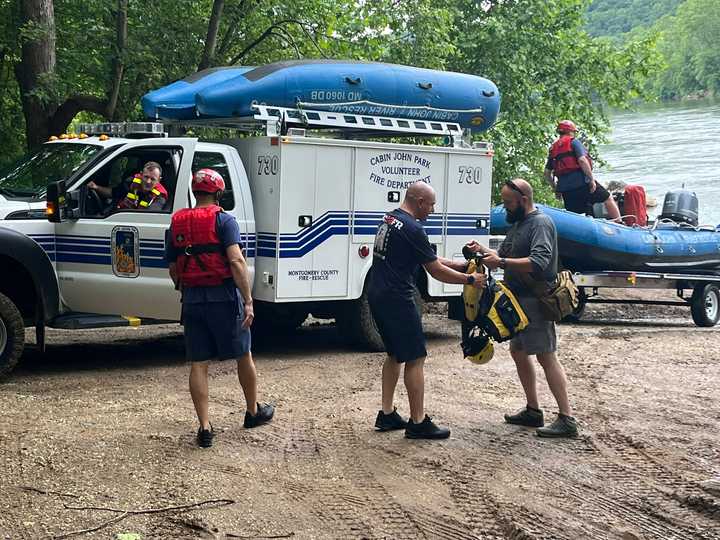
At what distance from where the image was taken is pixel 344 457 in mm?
6570

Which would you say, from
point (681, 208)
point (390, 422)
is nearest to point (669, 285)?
point (681, 208)

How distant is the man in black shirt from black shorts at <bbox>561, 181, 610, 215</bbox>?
6.97 metres

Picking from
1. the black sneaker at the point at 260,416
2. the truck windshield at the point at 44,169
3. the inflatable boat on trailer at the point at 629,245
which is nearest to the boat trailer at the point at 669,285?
the inflatable boat on trailer at the point at 629,245

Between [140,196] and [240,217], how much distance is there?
0.91m

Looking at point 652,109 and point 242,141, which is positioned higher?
point 652,109

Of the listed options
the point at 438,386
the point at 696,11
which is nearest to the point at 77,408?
the point at 438,386

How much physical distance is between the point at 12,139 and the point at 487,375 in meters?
8.01

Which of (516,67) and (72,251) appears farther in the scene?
(516,67)

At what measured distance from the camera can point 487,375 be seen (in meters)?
9.60

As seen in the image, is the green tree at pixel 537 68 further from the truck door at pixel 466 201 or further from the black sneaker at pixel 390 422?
the black sneaker at pixel 390 422

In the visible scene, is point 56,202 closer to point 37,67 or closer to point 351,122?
point 351,122

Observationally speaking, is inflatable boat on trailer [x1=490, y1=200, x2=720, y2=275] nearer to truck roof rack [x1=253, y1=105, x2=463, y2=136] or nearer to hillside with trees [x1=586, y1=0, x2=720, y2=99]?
truck roof rack [x1=253, y1=105, x2=463, y2=136]

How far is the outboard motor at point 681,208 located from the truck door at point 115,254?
8516 mm

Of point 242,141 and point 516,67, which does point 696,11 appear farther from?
point 242,141
